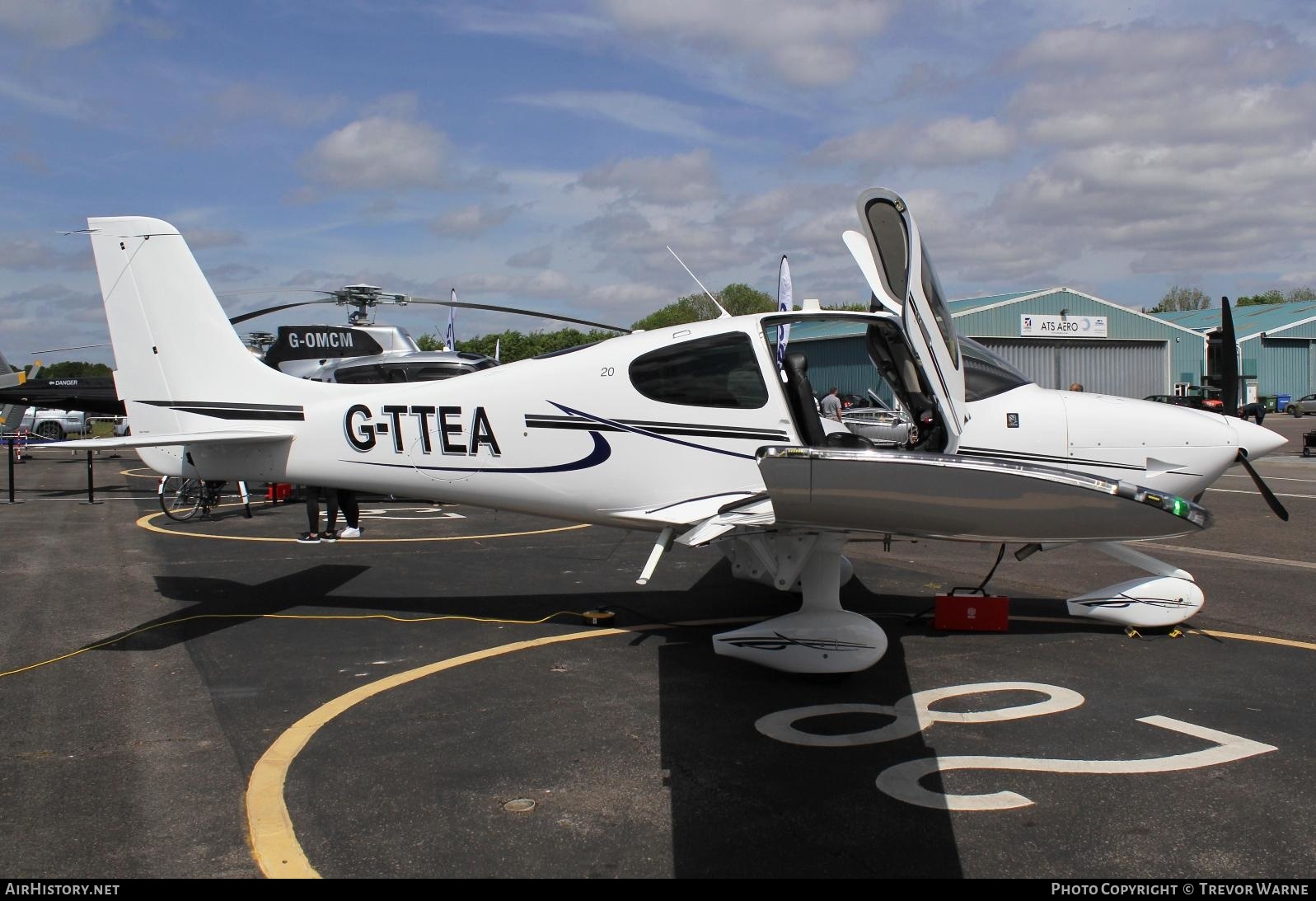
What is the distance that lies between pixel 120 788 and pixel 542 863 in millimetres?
2237

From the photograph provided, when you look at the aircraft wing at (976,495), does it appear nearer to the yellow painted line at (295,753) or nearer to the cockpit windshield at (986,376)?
the cockpit windshield at (986,376)

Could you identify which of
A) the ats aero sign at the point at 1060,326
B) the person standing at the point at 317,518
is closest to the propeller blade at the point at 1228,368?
the person standing at the point at 317,518

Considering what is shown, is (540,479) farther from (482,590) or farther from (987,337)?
(987,337)

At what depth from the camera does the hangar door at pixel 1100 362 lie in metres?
41.5

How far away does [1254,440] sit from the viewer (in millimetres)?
6691

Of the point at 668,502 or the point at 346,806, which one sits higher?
the point at 668,502

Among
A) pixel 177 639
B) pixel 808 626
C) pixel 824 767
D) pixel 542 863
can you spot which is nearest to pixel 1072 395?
pixel 808 626

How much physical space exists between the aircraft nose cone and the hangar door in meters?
36.1

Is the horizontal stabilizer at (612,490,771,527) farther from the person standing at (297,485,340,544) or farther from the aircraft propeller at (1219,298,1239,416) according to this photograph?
the person standing at (297,485,340,544)

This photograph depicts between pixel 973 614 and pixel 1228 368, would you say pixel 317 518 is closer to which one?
pixel 973 614

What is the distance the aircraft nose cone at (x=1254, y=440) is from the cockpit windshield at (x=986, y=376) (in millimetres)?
1496

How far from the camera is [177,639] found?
7.12 meters

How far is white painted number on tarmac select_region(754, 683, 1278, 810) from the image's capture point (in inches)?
167

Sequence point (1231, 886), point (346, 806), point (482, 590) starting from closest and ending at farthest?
point (1231, 886)
point (346, 806)
point (482, 590)
